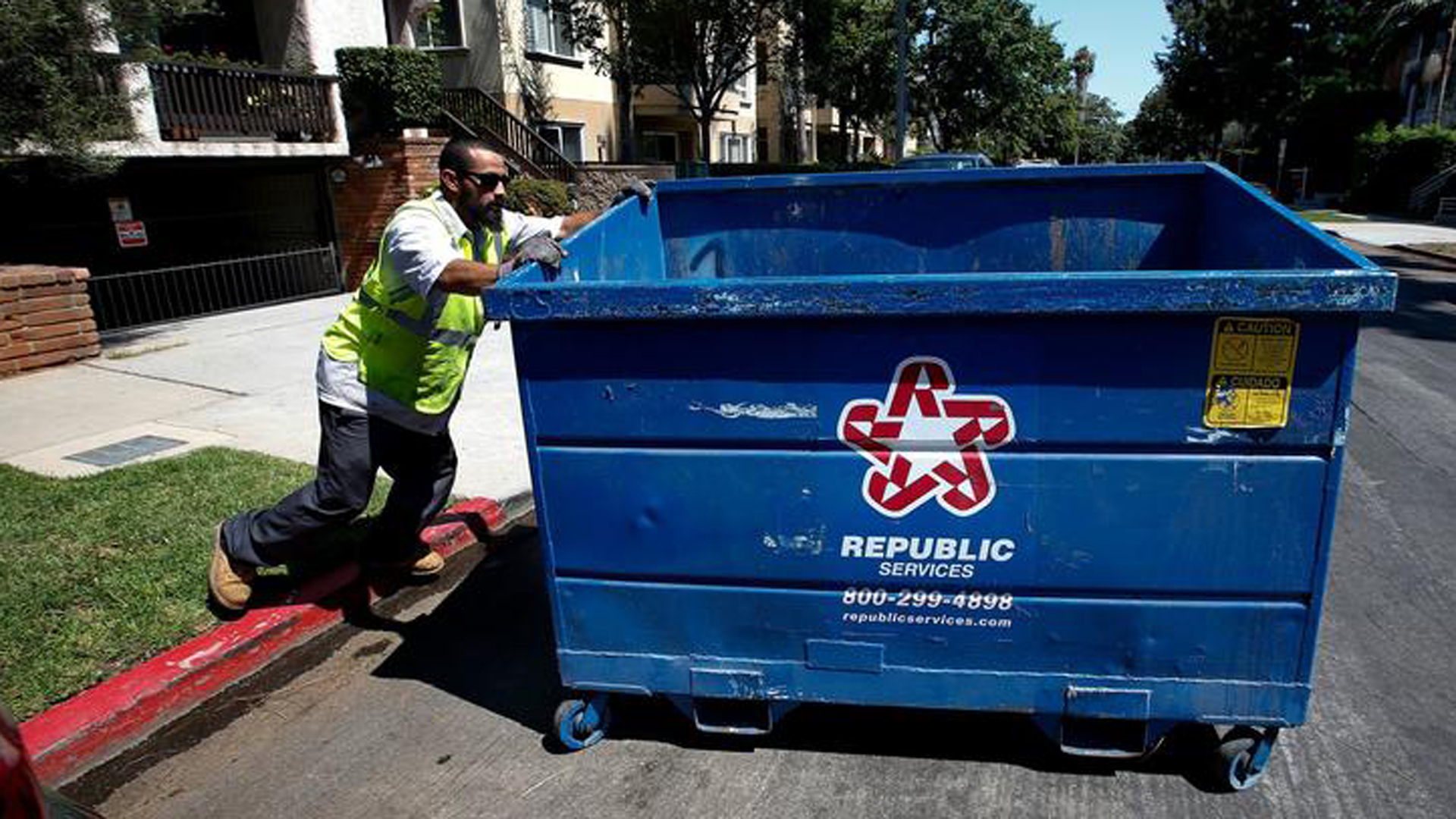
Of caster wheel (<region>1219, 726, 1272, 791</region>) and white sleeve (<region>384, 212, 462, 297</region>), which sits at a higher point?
white sleeve (<region>384, 212, 462, 297</region>)

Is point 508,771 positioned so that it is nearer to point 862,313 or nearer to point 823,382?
point 823,382

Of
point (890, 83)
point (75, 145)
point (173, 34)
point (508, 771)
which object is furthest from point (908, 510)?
point (890, 83)

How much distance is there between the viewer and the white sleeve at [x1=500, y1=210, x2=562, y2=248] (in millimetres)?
3717

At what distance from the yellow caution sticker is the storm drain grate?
19.5 ft

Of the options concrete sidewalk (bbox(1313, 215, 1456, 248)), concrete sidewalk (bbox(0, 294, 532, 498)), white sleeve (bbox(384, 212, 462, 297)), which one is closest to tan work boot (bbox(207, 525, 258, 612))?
white sleeve (bbox(384, 212, 462, 297))

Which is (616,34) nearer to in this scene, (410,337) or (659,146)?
(659,146)

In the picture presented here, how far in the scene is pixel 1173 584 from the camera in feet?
8.02

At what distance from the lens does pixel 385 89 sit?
1305 centimetres

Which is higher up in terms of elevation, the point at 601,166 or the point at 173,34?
the point at 173,34

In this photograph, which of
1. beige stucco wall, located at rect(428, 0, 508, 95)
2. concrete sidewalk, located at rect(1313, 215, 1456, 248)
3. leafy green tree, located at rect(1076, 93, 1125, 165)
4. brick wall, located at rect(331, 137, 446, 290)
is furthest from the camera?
leafy green tree, located at rect(1076, 93, 1125, 165)

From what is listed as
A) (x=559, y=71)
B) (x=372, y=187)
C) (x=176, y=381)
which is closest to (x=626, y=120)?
(x=559, y=71)

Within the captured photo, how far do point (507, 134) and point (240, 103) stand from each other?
6.08m

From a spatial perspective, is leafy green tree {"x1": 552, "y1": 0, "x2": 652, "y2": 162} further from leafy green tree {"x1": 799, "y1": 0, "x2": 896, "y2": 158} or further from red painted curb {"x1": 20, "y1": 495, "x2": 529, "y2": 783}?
red painted curb {"x1": 20, "y1": 495, "x2": 529, "y2": 783}

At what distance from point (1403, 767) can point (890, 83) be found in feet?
95.3
